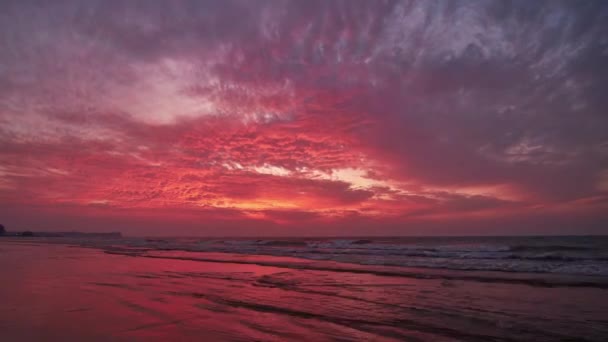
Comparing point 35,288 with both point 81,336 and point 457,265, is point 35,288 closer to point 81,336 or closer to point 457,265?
point 81,336

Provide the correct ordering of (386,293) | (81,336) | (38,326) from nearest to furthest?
(81,336) → (38,326) → (386,293)

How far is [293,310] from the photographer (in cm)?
849

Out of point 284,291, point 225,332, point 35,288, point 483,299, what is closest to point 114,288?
point 35,288

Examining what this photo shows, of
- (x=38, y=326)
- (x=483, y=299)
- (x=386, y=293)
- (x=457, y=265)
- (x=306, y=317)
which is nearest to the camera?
(x=38, y=326)

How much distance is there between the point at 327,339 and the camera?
614 centimetres

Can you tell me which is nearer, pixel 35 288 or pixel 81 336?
pixel 81 336

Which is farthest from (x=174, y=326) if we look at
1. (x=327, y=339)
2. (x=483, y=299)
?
(x=483, y=299)

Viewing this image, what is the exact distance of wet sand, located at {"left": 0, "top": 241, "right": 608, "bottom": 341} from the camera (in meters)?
6.45

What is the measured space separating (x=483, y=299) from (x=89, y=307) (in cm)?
1076

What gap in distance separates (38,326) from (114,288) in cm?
484

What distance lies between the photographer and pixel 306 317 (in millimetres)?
7773

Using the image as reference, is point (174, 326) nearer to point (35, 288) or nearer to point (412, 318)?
point (412, 318)

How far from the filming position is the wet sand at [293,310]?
254 inches

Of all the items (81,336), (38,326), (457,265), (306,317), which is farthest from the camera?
(457,265)
